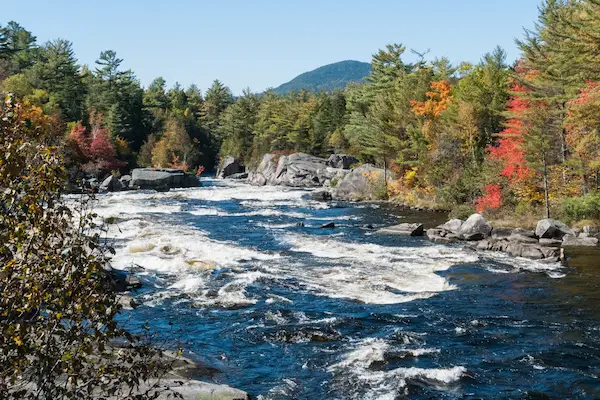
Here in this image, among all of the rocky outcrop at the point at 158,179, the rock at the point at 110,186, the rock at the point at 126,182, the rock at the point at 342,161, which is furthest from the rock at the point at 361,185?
the rock at the point at 110,186

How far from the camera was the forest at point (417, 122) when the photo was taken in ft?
109

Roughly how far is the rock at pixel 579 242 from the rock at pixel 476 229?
4.35 meters

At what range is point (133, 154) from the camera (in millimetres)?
91062

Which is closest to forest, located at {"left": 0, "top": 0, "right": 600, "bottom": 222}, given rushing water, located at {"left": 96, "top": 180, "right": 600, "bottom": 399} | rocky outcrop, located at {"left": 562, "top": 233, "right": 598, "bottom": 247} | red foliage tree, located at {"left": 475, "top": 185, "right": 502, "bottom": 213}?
red foliage tree, located at {"left": 475, "top": 185, "right": 502, "bottom": 213}

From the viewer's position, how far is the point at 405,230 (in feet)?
112

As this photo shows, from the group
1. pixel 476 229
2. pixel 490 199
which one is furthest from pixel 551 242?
pixel 490 199

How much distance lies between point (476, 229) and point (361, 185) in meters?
25.9

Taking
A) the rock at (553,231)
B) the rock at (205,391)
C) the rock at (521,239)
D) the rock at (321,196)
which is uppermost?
the rock at (321,196)

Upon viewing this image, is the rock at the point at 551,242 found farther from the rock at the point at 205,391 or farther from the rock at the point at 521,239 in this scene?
the rock at the point at 205,391

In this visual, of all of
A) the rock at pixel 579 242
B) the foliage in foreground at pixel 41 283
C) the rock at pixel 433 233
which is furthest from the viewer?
the rock at pixel 433 233

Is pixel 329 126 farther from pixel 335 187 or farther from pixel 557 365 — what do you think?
pixel 557 365

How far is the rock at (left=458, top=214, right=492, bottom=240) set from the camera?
3159 centimetres

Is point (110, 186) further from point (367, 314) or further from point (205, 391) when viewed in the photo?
point (205, 391)

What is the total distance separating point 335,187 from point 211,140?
6114cm
